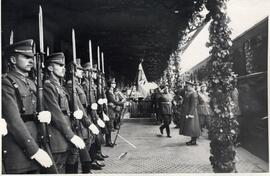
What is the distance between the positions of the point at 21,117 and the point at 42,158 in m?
0.38

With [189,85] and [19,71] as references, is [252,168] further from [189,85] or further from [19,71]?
[19,71]

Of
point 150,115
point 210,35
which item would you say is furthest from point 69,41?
point 150,115

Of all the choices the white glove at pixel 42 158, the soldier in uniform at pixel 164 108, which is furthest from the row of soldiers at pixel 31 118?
the soldier in uniform at pixel 164 108

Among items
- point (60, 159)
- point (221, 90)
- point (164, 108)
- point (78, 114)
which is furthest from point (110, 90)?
point (60, 159)

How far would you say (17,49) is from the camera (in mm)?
2578

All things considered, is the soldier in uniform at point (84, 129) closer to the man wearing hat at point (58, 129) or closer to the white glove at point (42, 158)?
the man wearing hat at point (58, 129)

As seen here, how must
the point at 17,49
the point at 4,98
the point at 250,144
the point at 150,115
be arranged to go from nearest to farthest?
the point at 4,98, the point at 17,49, the point at 250,144, the point at 150,115

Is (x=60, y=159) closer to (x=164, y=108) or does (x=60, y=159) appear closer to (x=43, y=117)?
(x=43, y=117)

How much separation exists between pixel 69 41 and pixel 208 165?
189 inches

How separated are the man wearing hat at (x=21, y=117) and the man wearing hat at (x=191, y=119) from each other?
17.7 ft

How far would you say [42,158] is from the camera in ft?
7.99

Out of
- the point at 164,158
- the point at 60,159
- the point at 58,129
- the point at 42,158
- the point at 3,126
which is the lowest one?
the point at 164,158

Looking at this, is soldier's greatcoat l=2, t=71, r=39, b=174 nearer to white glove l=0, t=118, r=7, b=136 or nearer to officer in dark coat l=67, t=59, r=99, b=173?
white glove l=0, t=118, r=7, b=136

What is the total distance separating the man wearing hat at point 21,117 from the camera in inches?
93.0
